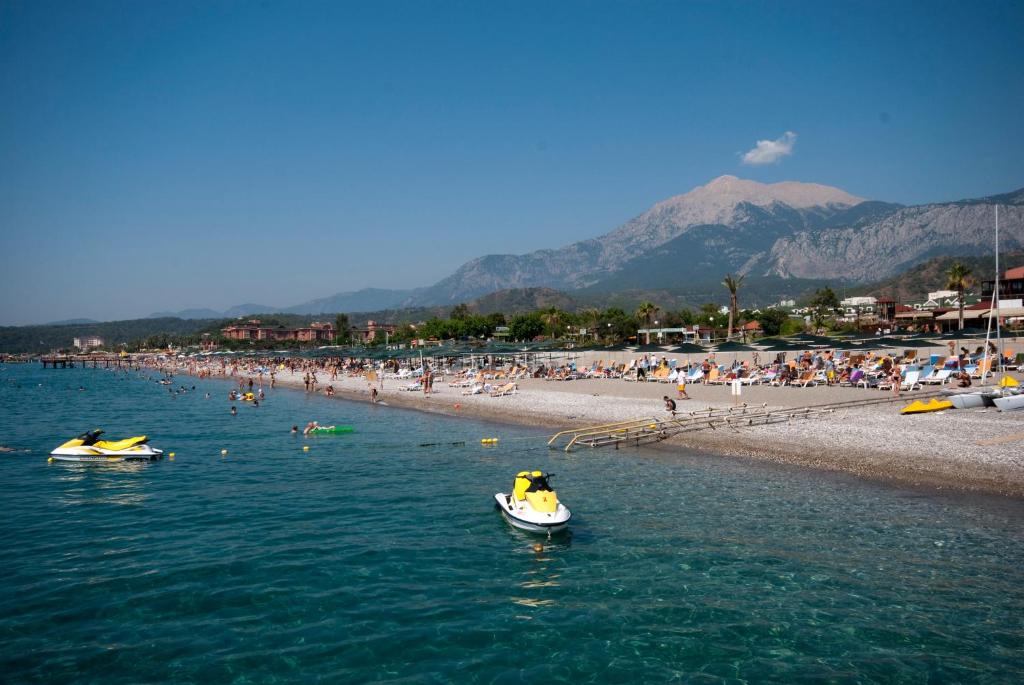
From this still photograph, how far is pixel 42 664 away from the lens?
31.1 ft

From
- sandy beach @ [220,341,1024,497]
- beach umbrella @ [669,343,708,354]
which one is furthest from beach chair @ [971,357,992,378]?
beach umbrella @ [669,343,708,354]

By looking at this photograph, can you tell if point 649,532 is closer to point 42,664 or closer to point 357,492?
point 357,492

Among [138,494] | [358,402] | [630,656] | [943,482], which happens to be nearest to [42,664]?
[630,656]

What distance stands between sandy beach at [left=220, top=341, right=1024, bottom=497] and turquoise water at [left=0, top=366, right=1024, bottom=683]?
159cm

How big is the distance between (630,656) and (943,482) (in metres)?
12.6

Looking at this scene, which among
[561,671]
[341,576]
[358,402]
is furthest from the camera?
[358,402]

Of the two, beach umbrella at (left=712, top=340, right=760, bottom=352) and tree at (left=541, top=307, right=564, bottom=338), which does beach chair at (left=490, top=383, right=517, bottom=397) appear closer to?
beach umbrella at (left=712, top=340, right=760, bottom=352)

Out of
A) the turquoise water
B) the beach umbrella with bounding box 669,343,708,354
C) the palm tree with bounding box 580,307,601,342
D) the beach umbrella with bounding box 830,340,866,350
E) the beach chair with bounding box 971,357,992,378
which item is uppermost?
the palm tree with bounding box 580,307,601,342

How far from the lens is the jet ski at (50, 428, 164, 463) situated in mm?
25453

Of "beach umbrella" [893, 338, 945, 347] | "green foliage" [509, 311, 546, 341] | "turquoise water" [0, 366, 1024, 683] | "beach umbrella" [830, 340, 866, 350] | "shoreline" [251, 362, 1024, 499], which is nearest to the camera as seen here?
"turquoise water" [0, 366, 1024, 683]

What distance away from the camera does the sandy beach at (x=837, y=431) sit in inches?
707

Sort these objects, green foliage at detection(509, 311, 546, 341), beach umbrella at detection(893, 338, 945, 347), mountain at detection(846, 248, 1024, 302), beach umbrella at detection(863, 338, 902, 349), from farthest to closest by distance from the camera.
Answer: mountain at detection(846, 248, 1024, 302)
green foliage at detection(509, 311, 546, 341)
beach umbrella at detection(863, 338, 902, 349)
beach umbrella at detection(893, 338, 945, 347)

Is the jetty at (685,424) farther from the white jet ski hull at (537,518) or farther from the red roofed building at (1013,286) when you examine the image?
the red roofed building at (1013,286)

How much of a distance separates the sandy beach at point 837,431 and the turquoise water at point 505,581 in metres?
1.59
